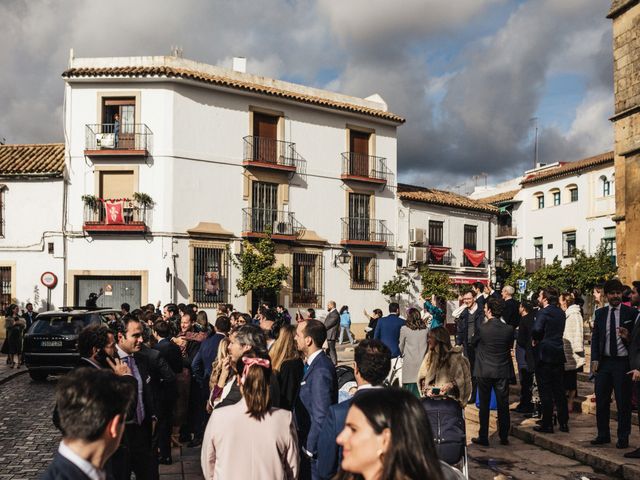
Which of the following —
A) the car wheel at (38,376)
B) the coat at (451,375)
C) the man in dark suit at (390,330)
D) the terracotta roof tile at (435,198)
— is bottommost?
the car wheel at (38,376)

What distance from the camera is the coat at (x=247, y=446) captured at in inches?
155

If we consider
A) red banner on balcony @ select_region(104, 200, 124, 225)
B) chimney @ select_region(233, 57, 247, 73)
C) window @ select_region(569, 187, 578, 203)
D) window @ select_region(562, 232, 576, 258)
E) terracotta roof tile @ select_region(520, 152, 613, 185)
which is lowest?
window @ select_region(562, 232, 576, 258)

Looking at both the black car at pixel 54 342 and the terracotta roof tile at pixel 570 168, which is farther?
the terracotta roof tile at pixel 570 168

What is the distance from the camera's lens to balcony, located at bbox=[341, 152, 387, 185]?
3027 cm

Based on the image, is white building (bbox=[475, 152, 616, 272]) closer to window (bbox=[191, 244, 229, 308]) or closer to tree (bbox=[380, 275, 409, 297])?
tree (bbox=[380, 275, 409, 297])

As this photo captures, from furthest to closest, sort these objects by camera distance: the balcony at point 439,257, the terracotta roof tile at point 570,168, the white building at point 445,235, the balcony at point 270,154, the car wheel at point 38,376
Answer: the terracotta roof tile at point 570,168
the balcony at point 439,257
the white building at point 445,235
the balcony at point 270,154
the car wheel at point 38,376

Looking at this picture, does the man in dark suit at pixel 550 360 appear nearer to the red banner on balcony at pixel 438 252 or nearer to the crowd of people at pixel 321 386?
the crowd of people at pixel 321 386

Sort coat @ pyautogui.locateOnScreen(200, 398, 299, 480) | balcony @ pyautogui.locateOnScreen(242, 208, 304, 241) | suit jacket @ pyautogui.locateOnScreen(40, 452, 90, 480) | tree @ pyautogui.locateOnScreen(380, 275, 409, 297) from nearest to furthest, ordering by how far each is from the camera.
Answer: suit jacket @ pyautogui.locateOnScreen(40, 452, 90, 480) → coat @ pyautogui.locateOnScreen(200, 398, 299, 480) → balcony @ pyautogui.locateOnScreen(242, 208, 304, 241) → tree @ pyautogui.locateOnScreen(380, 275, 409, 297)

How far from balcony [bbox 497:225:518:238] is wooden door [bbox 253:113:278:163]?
2273 centimetres

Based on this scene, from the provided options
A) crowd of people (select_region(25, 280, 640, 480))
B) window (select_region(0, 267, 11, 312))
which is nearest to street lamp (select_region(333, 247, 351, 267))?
window (select_region(0, 267, 11, 312))

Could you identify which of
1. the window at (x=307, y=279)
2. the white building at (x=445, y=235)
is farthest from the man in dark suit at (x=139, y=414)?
the white building at (x=445, y=235)

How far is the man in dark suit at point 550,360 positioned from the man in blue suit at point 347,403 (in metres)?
5.16

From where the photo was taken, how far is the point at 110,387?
110 inches

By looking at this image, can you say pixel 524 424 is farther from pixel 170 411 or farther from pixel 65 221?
pixel 65 221
